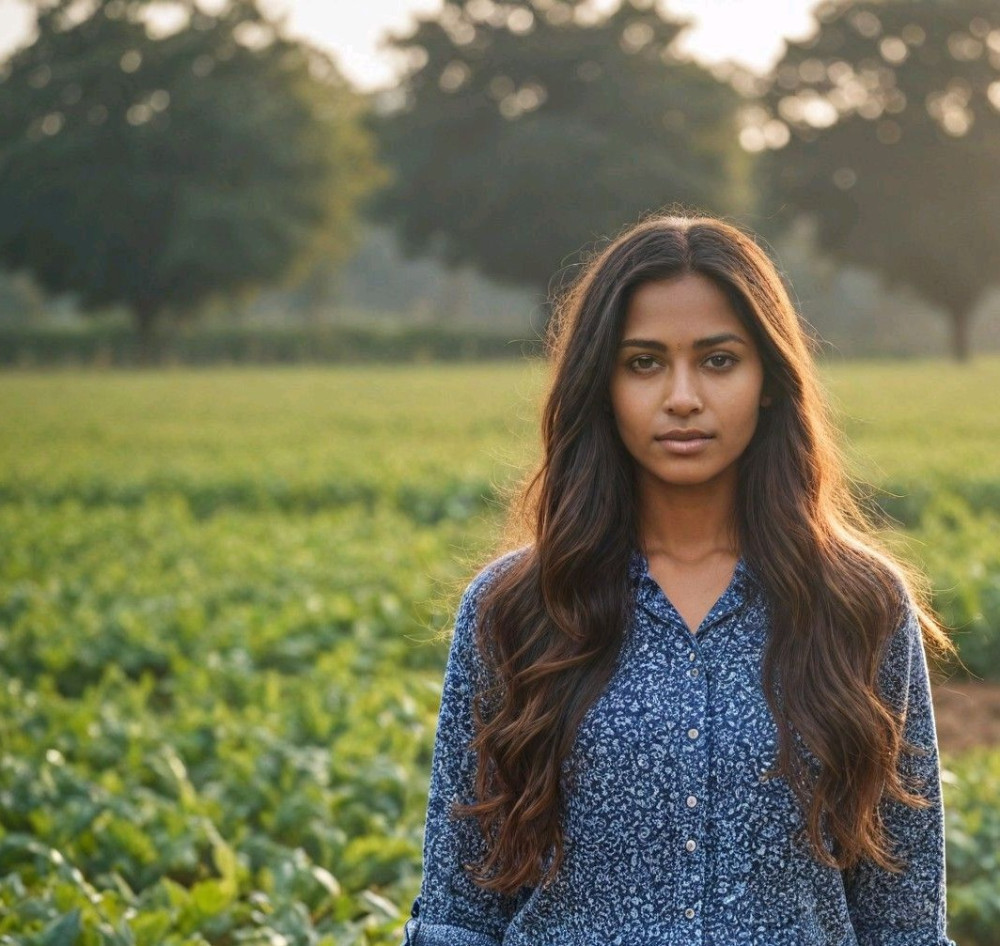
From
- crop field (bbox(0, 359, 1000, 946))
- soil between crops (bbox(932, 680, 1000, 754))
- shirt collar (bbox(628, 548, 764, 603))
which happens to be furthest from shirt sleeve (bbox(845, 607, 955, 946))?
soil between crops (bbox(932, 680, 1000, 754))

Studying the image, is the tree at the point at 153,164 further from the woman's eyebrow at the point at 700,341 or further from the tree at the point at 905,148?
the woman's eyebrow at the point at 700,341

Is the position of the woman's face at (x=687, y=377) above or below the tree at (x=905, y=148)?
below

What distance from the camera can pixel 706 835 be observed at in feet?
6.47

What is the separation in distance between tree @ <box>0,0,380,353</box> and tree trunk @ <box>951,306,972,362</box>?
77.1 feet

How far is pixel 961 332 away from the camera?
5050 centimetres

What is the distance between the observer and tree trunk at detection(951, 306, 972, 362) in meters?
49.7

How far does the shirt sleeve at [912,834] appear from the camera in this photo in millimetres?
2055

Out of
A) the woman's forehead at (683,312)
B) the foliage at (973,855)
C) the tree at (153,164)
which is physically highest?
the tree at (153,164)

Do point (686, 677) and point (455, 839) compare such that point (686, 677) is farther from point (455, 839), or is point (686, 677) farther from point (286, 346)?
point (286, 346)

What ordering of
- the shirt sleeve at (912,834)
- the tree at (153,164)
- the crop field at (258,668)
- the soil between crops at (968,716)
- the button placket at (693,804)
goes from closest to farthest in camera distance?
the button placket at (693,804) < the shirt sleeve at (912,834) < the crop field at (258,668) < the soil between crops at (968,716) < the tree at (153,164)

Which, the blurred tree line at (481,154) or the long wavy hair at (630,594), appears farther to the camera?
the blurred tree line at (481,154)

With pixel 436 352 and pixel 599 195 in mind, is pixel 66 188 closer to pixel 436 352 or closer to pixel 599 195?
pixel 436 352

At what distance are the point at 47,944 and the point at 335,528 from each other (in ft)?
23.9

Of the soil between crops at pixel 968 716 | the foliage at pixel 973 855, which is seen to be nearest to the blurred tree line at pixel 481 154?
the soil between crops at pixel 968 716
